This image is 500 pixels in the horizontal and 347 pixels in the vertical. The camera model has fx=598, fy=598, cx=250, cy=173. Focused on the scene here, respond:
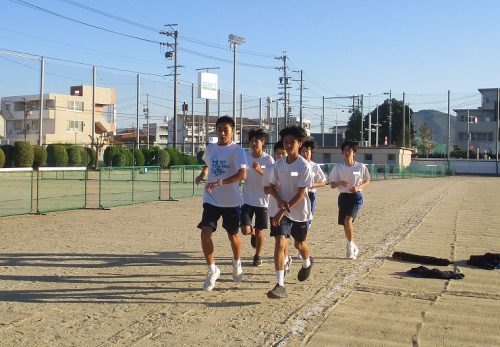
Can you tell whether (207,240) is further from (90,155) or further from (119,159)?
(90,155)

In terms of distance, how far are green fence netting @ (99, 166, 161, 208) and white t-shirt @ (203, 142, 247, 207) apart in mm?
11209

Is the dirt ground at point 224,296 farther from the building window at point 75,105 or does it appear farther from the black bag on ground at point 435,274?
the building window at point 75,105

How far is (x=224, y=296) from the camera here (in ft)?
20.7

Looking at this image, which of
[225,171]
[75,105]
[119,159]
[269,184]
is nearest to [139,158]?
[119,159]

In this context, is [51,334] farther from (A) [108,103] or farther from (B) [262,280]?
(A) [108,103]

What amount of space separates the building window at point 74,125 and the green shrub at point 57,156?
32015 mm

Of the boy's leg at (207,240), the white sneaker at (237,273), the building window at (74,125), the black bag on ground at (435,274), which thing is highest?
the building window at (74,125)

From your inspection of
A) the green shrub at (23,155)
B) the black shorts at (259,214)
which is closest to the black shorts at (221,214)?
the black shorts at (259,214)

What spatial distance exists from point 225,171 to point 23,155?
123 ft

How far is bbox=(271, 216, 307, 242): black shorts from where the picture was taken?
6285mm

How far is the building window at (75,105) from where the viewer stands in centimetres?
7749

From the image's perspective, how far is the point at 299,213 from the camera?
6.46 metres

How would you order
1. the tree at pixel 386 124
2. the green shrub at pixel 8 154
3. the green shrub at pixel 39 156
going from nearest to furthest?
the green shrub at pixel 8 154, the green shrub at pixel 39 156, the tree at pixel 386 124

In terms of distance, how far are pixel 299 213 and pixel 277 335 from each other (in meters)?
1.77
